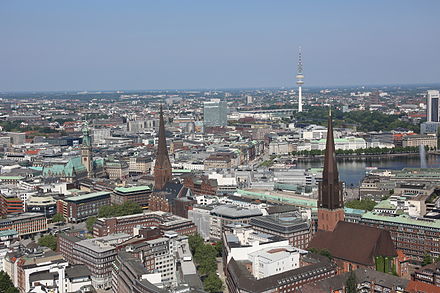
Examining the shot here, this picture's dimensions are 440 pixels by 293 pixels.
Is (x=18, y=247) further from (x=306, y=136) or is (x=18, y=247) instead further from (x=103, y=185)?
(x=306, y=136)

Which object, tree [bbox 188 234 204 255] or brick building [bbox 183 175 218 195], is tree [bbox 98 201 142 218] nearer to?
brick building [bbox 183 175 218 195]

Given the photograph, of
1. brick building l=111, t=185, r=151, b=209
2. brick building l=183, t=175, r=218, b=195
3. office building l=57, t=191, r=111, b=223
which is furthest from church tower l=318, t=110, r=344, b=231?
office building l=57, t=191, r=111, b=223

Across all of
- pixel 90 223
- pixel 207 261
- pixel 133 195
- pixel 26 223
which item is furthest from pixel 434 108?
pixel 207 261

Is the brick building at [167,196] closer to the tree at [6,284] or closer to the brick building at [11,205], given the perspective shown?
the brick building at [11,205]

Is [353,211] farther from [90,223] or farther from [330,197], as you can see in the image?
[90,223]

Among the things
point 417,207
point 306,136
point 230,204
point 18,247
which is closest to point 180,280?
point 18,247

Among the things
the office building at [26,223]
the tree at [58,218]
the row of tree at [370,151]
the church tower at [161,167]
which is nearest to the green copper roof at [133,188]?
the church tower at [161,167]
